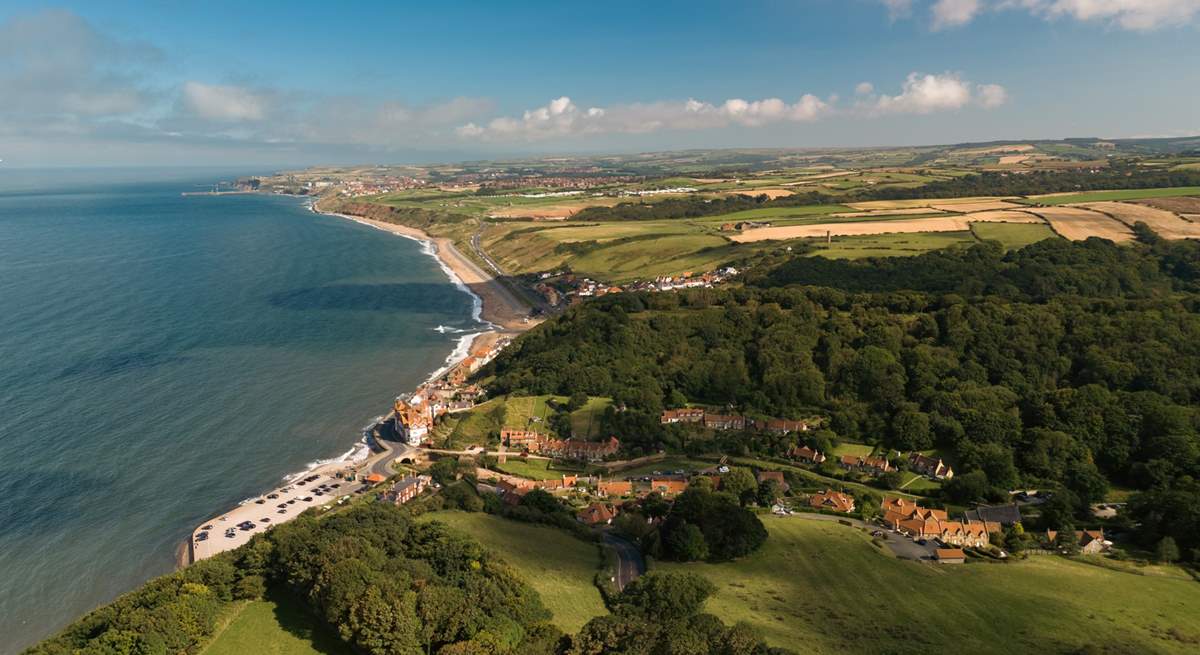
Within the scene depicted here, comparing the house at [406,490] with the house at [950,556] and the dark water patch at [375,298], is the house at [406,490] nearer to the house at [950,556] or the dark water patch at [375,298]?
the house at [950,556]

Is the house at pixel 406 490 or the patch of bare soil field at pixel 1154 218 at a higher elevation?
the patch of bare soil field at pixel 1154 218

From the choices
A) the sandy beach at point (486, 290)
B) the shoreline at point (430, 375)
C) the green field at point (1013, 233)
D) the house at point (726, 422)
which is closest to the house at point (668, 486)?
the house at point (726, 422)

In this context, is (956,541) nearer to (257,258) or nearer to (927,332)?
(927,332)

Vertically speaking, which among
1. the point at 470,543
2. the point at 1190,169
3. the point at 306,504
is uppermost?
the point at 1190,169

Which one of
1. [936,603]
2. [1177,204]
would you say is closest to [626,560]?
[936,603]

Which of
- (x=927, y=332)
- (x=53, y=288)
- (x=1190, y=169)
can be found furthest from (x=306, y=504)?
(x=1190, y=169)
